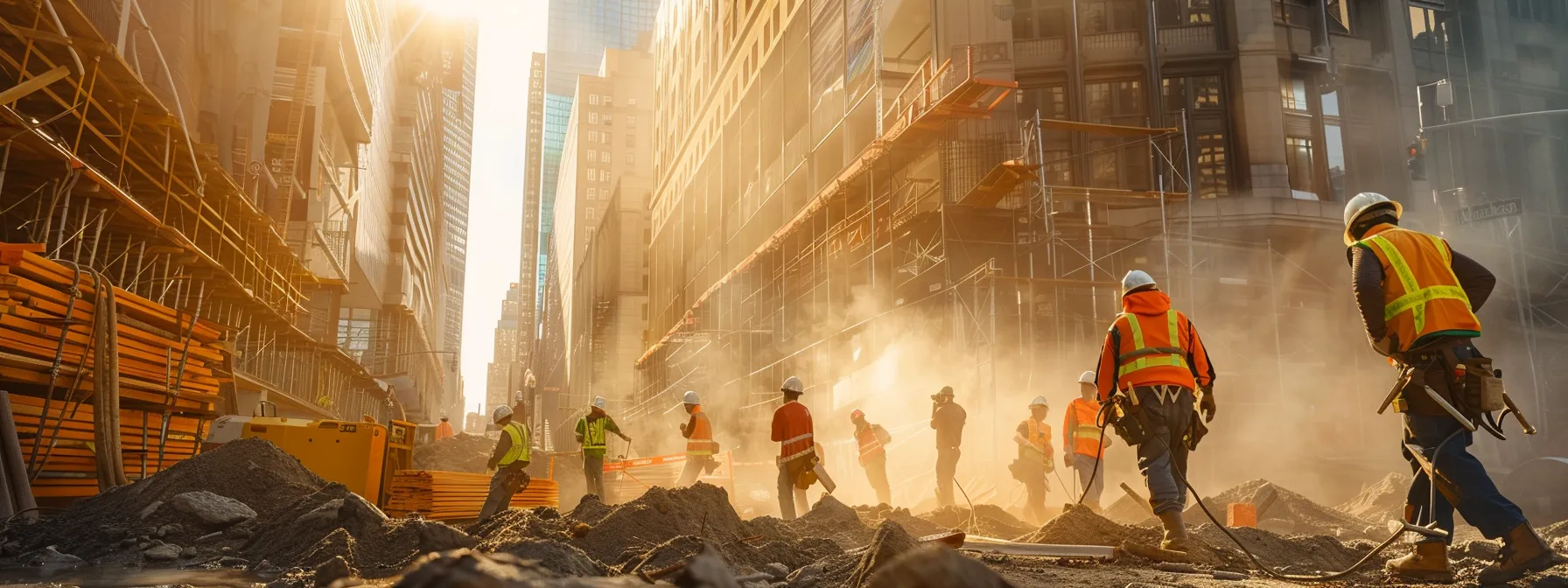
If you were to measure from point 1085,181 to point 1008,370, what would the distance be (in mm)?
8446

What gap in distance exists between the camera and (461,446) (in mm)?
25828

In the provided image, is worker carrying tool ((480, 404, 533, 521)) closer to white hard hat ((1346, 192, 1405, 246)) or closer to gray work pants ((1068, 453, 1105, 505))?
gray work pants ((1068, 453, 1105, 505))

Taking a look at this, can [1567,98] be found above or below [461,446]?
above

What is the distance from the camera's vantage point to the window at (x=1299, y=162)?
78.6 ft

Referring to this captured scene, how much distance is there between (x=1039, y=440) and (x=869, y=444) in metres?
2.38

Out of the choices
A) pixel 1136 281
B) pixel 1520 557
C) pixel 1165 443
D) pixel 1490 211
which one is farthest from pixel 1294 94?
pixel 1520 557

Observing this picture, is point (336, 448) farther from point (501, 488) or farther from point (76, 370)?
point (76, 370)

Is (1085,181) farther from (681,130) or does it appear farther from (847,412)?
(681,130)

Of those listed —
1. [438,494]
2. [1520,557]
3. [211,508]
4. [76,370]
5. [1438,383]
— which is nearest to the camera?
[1520,557]

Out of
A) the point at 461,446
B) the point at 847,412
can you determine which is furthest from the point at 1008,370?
the point at 461,446

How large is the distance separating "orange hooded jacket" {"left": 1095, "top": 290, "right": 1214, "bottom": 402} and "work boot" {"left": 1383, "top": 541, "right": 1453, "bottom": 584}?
4.68 ft

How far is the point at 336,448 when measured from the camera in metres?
12.0

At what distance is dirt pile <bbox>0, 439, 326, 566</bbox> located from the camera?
732 cm

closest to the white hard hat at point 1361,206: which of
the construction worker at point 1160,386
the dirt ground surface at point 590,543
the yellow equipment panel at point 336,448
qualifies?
the construction worker at point 1160,386
